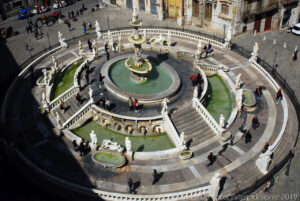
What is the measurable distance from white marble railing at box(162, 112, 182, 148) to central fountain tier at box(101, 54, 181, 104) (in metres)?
3.25

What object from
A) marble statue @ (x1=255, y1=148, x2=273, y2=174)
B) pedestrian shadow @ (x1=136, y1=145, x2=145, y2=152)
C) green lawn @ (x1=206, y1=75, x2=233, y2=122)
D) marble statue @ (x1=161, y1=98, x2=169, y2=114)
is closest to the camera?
marble statue @ (x1=255, y1=148, x2=273, y2=174)

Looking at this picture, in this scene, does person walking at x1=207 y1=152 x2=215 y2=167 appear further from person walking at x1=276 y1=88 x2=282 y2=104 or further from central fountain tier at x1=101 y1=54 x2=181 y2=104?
person walking at x1=276 y1=88 x2=282 y2=104

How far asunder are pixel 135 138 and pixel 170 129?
4236mm

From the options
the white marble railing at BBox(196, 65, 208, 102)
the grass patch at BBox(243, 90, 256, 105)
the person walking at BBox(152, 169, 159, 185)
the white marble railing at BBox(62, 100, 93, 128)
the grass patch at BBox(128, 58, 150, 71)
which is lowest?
the person walking at BBox(152, 169, 159, 185)

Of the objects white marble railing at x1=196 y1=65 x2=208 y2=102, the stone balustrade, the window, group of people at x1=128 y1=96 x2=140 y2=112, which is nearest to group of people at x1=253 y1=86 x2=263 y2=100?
white marble railing at x1=196 y1=65 x2=208 y2=102

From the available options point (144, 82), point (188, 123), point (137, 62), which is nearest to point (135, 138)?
point (188, 123)

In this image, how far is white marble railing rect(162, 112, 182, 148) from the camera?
38.1 meters

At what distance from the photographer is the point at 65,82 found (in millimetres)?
48719

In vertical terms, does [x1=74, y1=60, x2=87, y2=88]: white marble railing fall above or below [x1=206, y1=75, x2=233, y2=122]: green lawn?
above

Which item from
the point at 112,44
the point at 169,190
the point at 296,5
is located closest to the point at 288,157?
the point at 169,190

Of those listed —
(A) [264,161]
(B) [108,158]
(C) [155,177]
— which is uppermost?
(B) [108,158]

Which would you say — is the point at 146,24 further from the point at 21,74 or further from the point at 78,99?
the point at 78,99

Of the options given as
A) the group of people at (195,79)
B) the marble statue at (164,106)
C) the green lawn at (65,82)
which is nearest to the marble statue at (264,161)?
the marble statue at (164,106)

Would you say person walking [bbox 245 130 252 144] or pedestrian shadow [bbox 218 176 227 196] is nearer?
pedestrian shadow [bbox 218 176 227 196]
